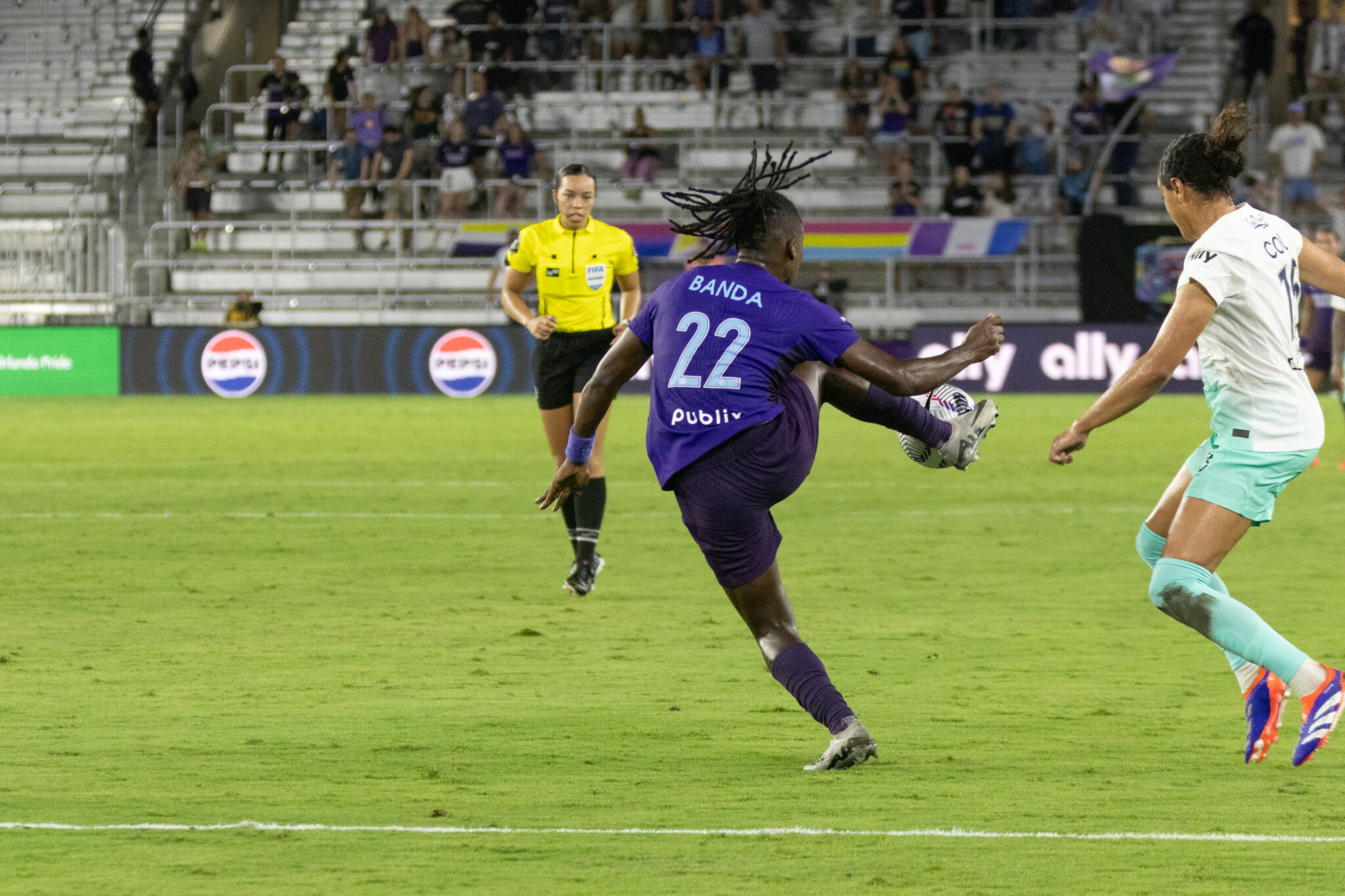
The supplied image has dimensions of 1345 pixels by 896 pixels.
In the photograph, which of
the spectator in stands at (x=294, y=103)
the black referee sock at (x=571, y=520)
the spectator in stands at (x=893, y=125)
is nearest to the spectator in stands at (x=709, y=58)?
the spectator in stands at (x=893, y=125)

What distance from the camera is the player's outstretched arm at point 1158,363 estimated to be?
5.92m

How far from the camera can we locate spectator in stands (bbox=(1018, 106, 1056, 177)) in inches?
1256

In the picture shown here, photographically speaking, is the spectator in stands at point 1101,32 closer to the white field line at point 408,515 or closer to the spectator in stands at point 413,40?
the spectator in stands at point 413,40

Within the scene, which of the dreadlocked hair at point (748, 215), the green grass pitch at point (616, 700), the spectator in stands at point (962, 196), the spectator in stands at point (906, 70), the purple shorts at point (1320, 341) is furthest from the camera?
the spectator in stands at point (906, 70)

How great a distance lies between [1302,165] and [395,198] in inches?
620

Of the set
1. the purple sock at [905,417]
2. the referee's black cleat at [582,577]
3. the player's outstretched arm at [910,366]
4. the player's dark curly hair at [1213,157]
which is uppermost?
→ the player's dark curly hair at [1213,157]

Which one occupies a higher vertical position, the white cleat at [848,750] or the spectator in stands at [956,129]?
the spectator in stands at [956,129]

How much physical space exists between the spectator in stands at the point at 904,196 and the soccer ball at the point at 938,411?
24.9m

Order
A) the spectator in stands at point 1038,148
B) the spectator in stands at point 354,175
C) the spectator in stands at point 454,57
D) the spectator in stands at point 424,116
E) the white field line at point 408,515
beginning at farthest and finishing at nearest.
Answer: the spectator in stands at point 454,57 → the spectator in stands at point 424,116 → the spectator in stands at point 354,175 → the spectator in stands at point 1038,148 → the white field line at point 408,515

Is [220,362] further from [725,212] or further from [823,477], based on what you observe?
[725,212]

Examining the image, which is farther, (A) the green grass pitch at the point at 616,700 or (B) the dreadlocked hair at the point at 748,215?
(B) the dreadlocked hair at the point at 748,215

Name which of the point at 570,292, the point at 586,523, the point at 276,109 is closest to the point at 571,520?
the point at 586,523

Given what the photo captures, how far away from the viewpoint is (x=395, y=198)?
3334 centimetres

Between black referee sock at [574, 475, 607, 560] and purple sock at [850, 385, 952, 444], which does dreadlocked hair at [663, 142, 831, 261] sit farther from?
black referee sock at [574, 475, 607, 560]
